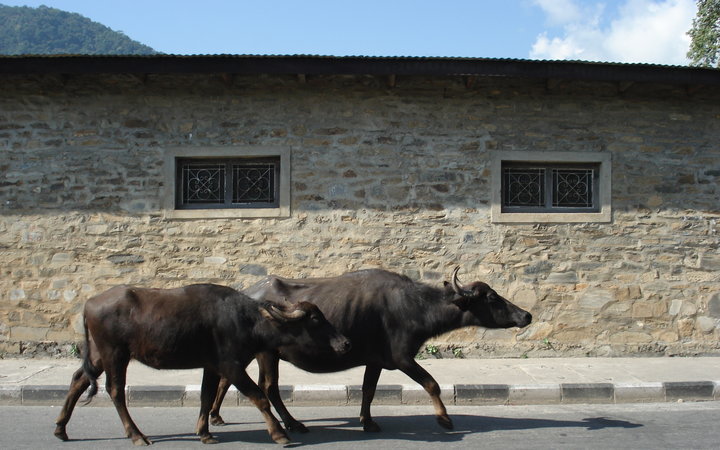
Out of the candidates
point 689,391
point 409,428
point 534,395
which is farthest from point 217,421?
point 689,391

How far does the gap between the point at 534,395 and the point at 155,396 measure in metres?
4.48

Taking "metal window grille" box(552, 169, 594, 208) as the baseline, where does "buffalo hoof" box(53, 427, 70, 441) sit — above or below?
below

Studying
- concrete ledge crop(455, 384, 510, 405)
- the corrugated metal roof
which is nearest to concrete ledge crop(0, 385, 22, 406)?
the corrugated metal roof

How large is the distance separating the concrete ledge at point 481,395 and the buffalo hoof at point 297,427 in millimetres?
2281

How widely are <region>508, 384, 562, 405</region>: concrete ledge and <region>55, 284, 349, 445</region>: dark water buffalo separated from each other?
9.88ft

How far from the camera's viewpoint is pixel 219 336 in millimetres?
6195

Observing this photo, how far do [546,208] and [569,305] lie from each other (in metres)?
1.56

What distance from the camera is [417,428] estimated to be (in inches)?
273

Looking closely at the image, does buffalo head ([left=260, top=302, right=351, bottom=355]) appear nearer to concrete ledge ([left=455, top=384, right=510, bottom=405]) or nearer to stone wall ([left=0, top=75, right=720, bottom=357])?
concrete ledge ([left=455, top=384, right=510, bottom=405])

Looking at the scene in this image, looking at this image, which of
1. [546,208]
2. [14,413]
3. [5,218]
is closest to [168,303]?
[14,413]

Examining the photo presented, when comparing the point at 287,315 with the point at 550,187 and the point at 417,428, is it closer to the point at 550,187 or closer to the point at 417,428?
the point at 417,428

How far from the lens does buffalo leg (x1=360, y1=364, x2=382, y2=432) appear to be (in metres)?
6.79

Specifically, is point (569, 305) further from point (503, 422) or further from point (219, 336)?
point (219, 336)

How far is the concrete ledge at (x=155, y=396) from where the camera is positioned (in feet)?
26.6
